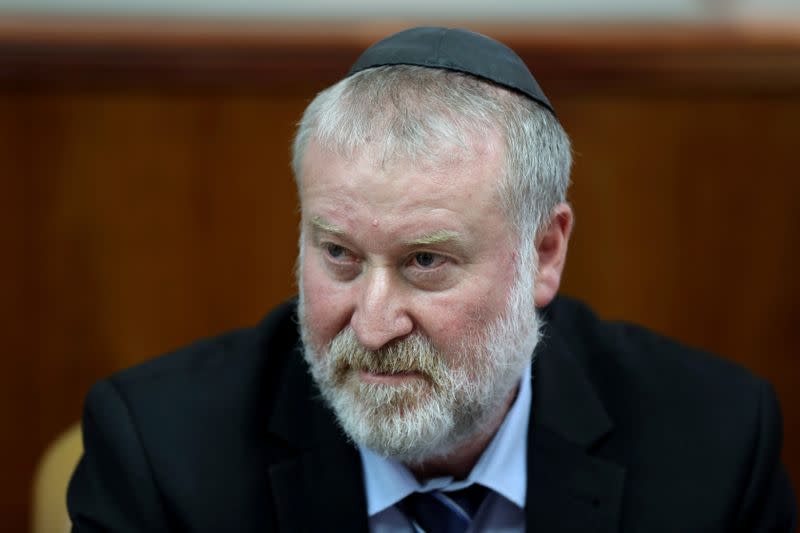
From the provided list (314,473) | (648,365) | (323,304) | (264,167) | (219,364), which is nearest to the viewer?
(323,304)

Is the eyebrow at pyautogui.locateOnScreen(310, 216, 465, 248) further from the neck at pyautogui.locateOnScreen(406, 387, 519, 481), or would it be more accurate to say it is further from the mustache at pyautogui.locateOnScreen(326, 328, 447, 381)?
the neck at pyautogui.locateOnScreen(406, 387, 519, 481)

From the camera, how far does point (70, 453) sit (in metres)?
2.27

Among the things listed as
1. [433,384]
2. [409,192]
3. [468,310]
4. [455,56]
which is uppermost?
[455,56]

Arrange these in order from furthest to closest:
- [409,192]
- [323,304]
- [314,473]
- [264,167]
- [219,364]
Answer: [264,167] < [219,364] < [314,473] < [323,304] < [409,192]

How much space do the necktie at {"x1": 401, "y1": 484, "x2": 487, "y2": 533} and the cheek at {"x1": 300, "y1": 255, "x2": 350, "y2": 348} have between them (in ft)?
1.28

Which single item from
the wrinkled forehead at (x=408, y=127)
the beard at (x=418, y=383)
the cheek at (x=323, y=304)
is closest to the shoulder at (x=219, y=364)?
the beard at (x=418, y=383)

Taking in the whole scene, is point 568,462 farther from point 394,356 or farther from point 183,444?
point 183,444

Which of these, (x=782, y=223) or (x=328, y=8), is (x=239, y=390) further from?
(x=782, y=223)

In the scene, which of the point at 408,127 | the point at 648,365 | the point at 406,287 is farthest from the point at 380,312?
the point at 648,365

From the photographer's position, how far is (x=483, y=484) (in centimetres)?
208

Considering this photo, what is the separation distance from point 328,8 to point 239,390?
1454 millimetres

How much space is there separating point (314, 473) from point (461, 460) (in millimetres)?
291

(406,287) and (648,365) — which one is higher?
(406,287)

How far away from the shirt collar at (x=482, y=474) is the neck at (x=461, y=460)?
1 centimetres
